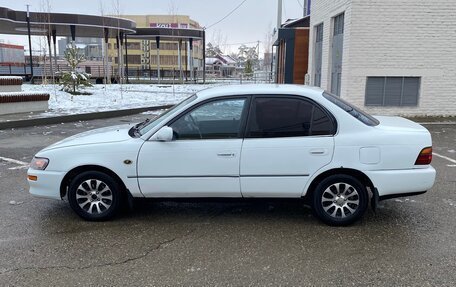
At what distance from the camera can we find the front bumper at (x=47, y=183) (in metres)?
4.59

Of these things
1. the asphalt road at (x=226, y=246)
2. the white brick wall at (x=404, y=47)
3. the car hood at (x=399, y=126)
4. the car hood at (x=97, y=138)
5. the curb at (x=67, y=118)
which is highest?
the white brick wall at (x=404, y=47)

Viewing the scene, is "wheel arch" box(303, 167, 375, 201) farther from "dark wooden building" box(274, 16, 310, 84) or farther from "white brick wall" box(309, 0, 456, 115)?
"dark wooden building" box(274, 16, 310, 84)

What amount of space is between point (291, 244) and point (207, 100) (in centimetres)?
177

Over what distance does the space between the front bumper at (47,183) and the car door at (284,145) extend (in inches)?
80.6

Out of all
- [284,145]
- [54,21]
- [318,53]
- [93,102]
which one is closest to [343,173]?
[284,145]

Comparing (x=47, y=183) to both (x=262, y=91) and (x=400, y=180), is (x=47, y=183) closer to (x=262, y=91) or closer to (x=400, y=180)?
(x=262, y=91)

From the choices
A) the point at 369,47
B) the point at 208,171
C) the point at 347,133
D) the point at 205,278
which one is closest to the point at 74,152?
the point at 208,171

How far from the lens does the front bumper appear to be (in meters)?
4.59

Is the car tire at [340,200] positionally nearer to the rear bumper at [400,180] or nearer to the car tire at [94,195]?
the rear bumper at [400,180]

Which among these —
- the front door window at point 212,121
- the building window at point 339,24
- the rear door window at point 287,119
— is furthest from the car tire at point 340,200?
the building window at point 339,24

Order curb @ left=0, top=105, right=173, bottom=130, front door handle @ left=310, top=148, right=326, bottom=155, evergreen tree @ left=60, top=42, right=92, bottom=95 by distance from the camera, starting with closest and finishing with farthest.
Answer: front door handle @ left=310, top=148, right=326, bottom=155 → curb @ left=0, top=105, right=173, bottom=130 → evergreen tree @ left=60, top=42, right=92, bottom=95

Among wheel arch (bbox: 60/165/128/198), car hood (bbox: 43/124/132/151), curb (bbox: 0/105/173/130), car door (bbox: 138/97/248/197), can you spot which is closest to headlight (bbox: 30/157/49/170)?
car hood (bbox: 43/124/132/151)

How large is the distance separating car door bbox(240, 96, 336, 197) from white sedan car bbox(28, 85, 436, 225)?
0.03 ft

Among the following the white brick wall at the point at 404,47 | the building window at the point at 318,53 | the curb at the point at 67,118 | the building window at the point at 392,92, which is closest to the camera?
the curb at the point at 67,118
